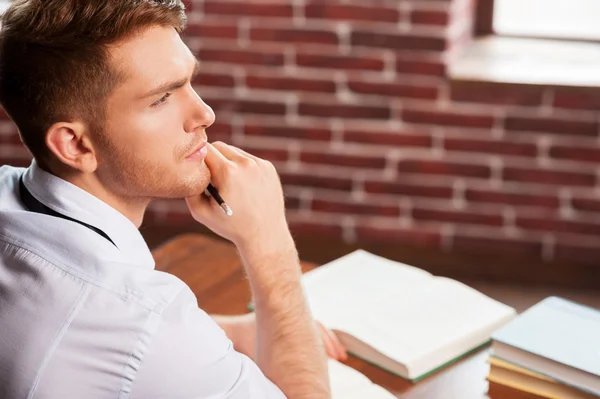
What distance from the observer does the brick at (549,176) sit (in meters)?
2.89

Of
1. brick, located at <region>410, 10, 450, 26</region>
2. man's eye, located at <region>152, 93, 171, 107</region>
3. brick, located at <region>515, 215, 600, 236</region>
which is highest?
man's eye, located at <region>152, 93, 171, 107</region>

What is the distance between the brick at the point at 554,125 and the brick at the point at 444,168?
0.58 ft

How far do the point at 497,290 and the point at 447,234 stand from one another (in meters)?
0.25

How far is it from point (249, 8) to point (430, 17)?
1.93 ft

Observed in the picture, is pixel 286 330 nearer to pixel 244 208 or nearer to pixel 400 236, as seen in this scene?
pixel 244 208

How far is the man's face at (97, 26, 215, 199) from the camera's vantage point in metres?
1.17

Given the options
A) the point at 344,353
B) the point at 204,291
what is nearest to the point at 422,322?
the point at 344,353

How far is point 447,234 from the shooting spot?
304 cm

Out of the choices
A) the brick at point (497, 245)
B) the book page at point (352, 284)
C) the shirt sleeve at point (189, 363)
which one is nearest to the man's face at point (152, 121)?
the shirt sleeve at point (189, 363)

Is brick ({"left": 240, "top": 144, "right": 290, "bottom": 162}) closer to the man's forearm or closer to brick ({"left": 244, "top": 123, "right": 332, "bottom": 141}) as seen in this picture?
brick ({"left": 244, "top": 123, "right": 332, "bottom": 141})

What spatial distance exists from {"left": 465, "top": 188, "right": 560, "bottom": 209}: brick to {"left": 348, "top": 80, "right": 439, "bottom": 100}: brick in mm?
352

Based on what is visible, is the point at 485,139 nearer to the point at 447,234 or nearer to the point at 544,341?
the point at 447,234

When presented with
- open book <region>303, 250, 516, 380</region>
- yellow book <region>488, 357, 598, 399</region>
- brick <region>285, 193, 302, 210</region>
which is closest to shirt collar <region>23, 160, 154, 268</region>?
open book <region>303, 250, 516, 380</region>

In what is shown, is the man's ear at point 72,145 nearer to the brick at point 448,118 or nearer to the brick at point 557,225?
the brick at point 448,118
